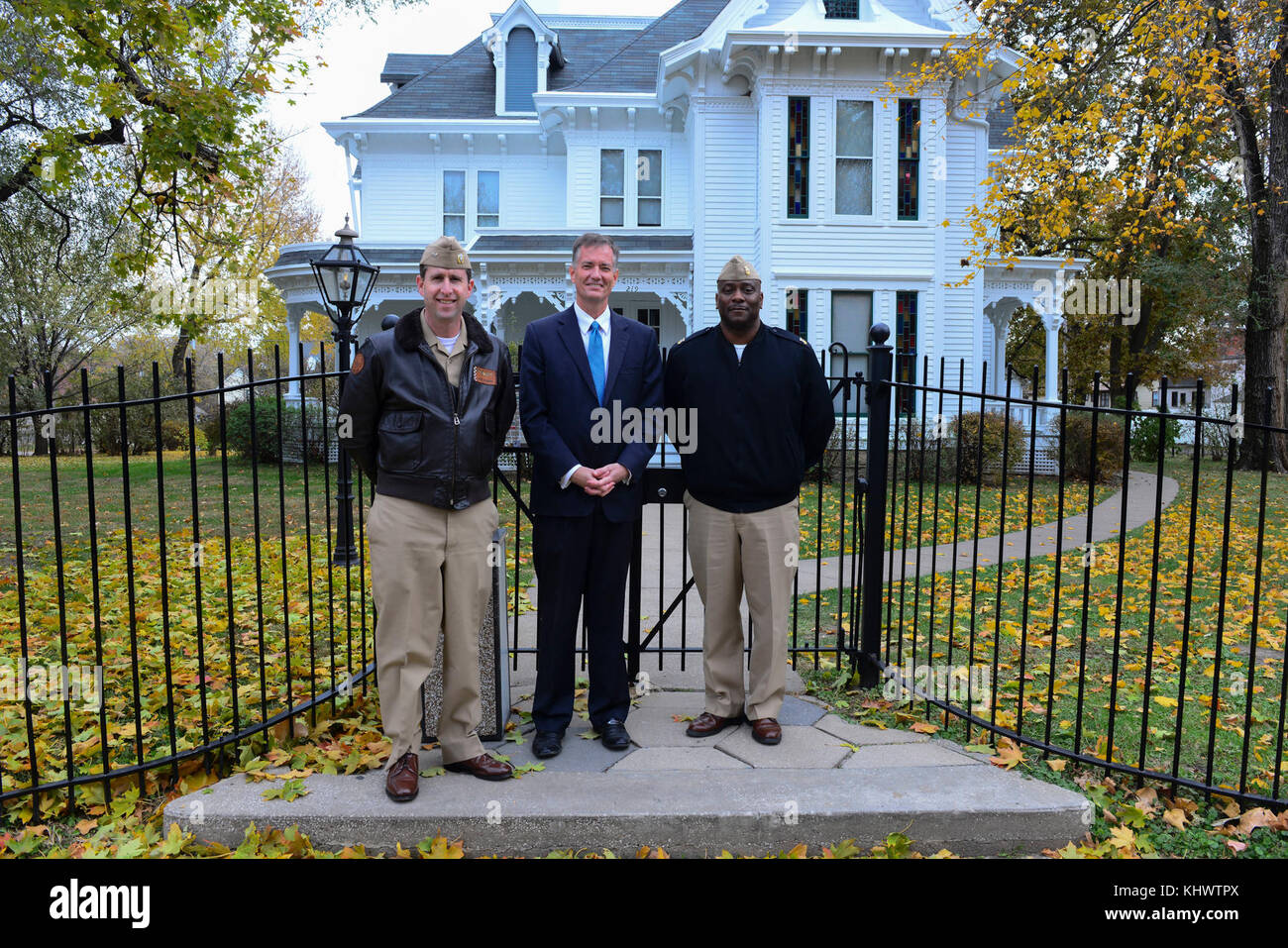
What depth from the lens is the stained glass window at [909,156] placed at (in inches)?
664

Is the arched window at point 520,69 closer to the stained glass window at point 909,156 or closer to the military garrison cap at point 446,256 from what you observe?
the stained glass window at point 909,156

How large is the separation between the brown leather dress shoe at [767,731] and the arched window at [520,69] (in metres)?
19.4

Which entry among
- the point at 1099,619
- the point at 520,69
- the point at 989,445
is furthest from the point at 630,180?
the point at 1099,619

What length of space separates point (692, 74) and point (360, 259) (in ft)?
38.1

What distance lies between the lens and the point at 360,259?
813 cm

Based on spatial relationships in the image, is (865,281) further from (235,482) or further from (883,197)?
(235,482)

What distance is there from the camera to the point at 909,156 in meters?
16.9

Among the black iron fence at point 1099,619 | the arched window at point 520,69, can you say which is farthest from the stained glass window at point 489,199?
the black iron fence at point 1099,619

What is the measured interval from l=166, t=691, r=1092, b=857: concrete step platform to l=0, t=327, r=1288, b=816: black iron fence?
0.38m

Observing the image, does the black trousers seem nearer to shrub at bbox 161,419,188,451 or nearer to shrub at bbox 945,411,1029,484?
shrub at bbox 945,411,1029,484

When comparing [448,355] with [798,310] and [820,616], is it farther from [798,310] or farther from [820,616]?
[798,310]

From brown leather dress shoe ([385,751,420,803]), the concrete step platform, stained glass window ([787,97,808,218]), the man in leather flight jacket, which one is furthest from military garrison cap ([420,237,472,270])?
stained glass window ([787,97,808,218])

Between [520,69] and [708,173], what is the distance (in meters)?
6.40

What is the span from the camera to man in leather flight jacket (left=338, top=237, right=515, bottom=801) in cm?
346
